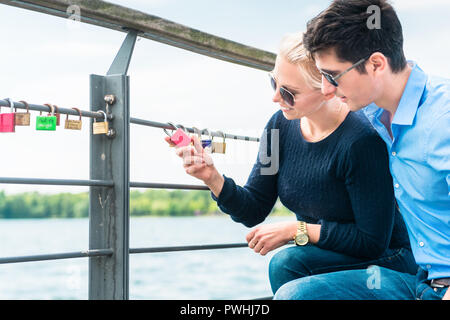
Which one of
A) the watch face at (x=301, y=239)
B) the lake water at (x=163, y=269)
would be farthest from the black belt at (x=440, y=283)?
the lake water at (x=163, y=269)

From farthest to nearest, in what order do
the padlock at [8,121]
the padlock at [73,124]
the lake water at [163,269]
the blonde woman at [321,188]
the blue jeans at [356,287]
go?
the lake water at [163,269]
the padlock at [73,124]
the padlock at [8,121]
the blonde woman at [321,188]
the blue jeans at [356,287]

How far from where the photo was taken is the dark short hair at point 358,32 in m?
1.30

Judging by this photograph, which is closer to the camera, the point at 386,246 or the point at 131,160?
the point at 386,246

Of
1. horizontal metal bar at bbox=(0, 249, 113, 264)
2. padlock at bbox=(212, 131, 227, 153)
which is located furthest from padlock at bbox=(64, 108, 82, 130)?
padlock at bbox=(212, 131, 227, 153)

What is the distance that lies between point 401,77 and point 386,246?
0.41m

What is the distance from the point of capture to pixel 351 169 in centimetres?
146

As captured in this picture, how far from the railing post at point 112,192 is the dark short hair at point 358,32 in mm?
707

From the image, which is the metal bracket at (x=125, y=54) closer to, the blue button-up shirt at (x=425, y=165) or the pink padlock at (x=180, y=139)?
the pink padlock at (x=180, y=139)

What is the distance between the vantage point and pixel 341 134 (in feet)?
5.00

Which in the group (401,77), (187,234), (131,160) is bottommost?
(187,234)

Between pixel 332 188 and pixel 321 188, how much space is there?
3cm
